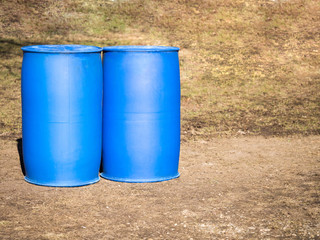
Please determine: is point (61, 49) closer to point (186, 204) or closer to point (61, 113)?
point (61, 113)

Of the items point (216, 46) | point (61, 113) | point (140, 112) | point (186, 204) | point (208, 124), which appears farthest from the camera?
point (216, 46)

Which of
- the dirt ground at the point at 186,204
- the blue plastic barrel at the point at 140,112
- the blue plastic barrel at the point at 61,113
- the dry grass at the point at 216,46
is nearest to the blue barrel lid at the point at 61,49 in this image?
the blue plastic barrel at the point at 61,113

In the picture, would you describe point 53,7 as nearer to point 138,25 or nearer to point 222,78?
Result: point 138,25

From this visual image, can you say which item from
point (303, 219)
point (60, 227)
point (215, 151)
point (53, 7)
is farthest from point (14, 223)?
point (53, 7)

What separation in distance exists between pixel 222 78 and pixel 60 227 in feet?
25.7

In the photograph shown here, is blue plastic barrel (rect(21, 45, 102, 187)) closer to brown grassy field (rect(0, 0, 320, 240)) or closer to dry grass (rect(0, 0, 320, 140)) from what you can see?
brown grassy field (rect(0, 0, 320, 240))

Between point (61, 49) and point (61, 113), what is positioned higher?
point (61, 49)

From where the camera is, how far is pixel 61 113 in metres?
5.71

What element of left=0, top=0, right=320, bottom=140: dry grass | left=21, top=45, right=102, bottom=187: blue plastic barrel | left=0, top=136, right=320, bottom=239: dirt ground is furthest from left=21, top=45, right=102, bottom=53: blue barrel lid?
left=0, top=0, right=320, bottom=140: dry grass

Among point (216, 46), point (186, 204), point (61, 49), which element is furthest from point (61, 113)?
point (216, 46)

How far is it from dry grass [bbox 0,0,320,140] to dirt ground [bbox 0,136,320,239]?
1.81 metres

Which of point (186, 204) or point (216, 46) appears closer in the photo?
point (186, 204)

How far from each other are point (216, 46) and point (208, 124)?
5143mm

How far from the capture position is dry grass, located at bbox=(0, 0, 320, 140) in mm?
9570
